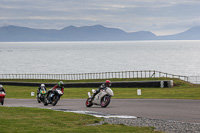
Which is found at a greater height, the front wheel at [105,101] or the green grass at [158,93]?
the front wheel at [105,101]

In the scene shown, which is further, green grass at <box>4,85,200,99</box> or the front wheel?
green grass at <box>4,85,200,99</box>

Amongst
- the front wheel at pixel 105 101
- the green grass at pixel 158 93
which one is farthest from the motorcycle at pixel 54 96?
the green grass at pixel 158 93

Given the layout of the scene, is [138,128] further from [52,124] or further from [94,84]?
[94,84]

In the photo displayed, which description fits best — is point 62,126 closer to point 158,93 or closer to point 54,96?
point 54,96

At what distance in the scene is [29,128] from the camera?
13094 mm

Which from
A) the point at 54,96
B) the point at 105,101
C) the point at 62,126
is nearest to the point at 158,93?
the point at 54,96

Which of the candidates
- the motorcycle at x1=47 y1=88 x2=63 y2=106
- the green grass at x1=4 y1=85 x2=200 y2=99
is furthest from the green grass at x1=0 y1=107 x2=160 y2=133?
the green grass at x1=4 y1=85 x2=200 y2=99

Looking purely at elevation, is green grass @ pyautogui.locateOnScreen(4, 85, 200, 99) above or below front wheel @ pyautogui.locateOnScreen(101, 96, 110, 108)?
below

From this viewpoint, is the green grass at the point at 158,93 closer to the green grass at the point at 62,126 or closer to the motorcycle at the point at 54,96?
the motorcycle at the point at 54,96

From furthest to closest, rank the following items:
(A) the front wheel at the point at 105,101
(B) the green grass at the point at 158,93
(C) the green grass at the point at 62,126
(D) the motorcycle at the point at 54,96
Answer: (B) the green grass at the point at 158,93 < (D) the motorcycle at the point at 54,96 < (A) the front wheel at the point at 105,101 < (C) the green grass at the point at 62,126

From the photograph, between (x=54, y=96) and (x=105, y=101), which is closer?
(x=105, y=101)

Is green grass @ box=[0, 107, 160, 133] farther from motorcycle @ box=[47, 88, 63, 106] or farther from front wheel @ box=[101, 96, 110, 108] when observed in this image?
motorcycle @ box=[47, 88, 63, 106]

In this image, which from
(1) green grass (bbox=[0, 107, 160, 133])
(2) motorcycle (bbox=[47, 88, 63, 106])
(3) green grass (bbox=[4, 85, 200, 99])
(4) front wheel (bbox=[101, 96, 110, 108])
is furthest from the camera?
(3) green grass (bbox=[4, 85, 200, 99])

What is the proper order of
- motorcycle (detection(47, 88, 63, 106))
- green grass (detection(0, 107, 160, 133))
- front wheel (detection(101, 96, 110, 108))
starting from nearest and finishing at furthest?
1. green grass (detection(0, 107, 160, 133))
2. front wheel (detection(101, 96, 110, 108))
3. motorcycle (detection(47, 88, 63, 106))
